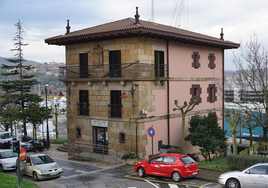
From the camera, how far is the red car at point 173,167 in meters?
16.7

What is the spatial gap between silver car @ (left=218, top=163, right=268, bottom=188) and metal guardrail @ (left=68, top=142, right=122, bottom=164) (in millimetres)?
10108

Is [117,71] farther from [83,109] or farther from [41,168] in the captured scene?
[41,168]

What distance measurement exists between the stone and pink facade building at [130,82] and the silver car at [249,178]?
31.3 ft

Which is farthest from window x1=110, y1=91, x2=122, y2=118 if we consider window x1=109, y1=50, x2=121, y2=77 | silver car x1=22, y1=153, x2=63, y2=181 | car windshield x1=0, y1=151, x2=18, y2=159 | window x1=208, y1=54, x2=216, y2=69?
window x1=208, y1=54, x2=216, y2=69

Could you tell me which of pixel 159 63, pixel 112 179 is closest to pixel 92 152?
pixel 112 179

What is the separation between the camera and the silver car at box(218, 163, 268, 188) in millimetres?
13938

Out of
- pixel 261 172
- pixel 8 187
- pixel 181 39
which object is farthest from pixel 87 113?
pixel 261 172

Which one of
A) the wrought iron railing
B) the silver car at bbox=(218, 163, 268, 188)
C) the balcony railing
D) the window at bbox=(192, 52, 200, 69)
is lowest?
the silver car at bbox=(218, 163, 268, 188)

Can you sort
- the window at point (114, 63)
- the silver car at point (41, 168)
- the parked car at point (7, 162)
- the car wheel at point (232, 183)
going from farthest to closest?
the window at point (114, 63), the parked car at point (7, 162), the silver car at point (41, 168), the car wheel at point (232, 183)

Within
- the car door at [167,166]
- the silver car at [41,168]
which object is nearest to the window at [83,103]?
the silver car at [41,168]

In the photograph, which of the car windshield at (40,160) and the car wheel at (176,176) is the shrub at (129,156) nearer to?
the car windshield at (40,160)

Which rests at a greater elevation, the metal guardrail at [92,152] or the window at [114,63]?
the window at [114,63]

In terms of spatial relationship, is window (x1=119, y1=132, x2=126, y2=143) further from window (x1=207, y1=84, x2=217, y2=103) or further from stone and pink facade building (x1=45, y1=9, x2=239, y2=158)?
window (x1=207, y1=84, x2=217, y2=103)

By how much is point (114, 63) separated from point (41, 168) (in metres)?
10.3
